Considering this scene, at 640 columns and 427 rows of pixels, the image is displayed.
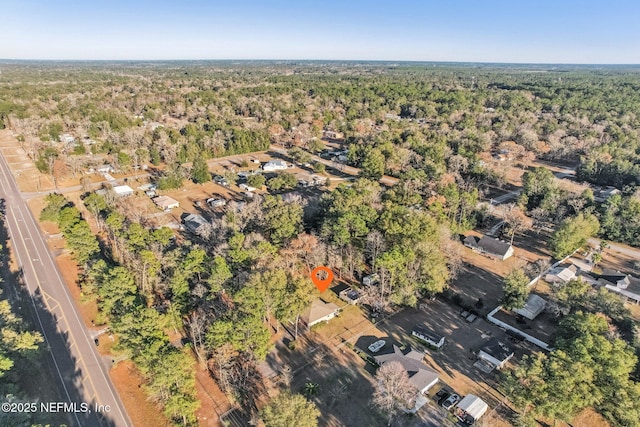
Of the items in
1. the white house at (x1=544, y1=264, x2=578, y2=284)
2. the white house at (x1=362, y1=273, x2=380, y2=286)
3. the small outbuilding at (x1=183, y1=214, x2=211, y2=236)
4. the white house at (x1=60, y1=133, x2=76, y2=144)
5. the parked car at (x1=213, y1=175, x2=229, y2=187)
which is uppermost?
the white house at (x1=60, y1=133, x2=76, y2=144)

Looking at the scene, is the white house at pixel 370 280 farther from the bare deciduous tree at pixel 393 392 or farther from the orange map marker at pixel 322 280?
the bare deciduous tree at pixel 393 392

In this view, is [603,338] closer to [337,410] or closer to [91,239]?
[337,410]

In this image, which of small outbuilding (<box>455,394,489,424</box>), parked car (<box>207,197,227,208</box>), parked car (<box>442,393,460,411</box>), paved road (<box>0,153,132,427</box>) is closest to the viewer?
small outbuilding (<box>455,394,489,424</box>)

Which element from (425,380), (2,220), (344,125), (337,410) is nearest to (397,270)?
(425,380)

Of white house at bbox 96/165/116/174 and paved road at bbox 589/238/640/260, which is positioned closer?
paved road at bbox 589/238/640/260

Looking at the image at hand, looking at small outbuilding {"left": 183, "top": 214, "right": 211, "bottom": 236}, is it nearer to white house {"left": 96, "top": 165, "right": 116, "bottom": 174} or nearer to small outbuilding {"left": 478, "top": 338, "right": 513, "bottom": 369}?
white house {"left": 96, "top": 165, "right": 116, "bottom": 174}

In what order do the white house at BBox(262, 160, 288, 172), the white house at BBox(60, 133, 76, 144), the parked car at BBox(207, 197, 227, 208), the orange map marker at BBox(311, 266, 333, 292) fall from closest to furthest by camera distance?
the orange map marker at BBox(311, 266, 333, 292) < the parked car at BBox(207, 197, 227, 208) < the white house at BBox(262, 160, 288, 172) < the white house at BBox(60, 133, 76, 144)

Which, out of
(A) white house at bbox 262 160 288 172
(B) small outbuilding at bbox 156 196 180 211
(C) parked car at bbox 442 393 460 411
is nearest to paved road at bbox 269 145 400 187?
(A) white house at bbox 262 160 288 172
